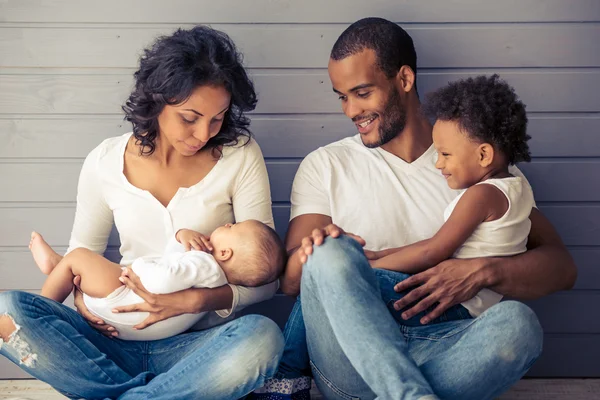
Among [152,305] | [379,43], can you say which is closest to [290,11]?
[379,43]

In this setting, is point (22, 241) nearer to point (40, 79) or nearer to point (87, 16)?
point (40, 79)

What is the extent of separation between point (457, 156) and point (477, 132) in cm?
10

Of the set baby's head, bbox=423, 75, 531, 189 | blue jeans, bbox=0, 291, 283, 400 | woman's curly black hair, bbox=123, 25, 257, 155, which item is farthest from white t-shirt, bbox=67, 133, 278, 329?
baby's head, bbox=423, 75, 531, 189

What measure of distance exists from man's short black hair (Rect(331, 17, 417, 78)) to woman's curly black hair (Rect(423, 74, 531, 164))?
10.9 inches

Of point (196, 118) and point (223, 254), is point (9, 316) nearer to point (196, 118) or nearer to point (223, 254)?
point (223, 254)

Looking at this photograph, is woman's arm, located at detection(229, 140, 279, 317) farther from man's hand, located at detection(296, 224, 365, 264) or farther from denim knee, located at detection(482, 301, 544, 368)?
denim knee, located at detection(482, 301, 544, 368)

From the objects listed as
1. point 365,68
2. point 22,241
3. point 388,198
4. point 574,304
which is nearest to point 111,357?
point 22,241

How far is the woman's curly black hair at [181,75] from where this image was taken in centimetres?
245

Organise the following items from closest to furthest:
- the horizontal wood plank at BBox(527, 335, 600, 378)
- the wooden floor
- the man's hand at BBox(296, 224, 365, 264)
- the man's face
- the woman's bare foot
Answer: the man's hand at BBox(296, 224, 365, 264) < the woman's bare foot < the man's face < the wooden floor < the horizontal wood plank at BBox(527, 335, 600, 378)

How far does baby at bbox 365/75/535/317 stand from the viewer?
233cm

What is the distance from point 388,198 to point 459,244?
0.42 metres

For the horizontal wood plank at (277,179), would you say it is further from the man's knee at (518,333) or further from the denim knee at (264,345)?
the man's knee at (518,333)

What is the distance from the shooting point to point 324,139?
3033 millimetres

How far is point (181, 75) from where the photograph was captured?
7.98 feet
